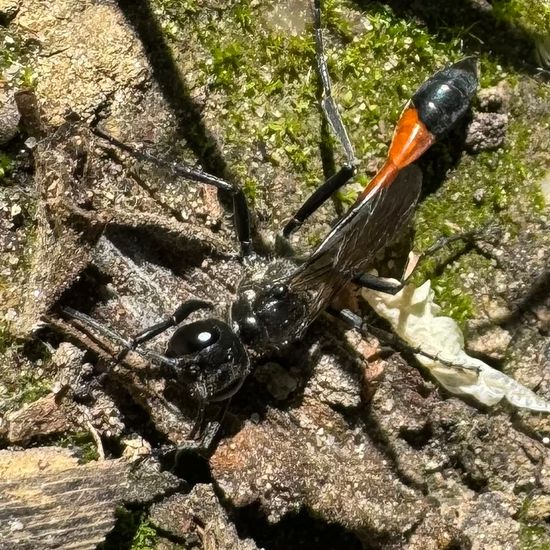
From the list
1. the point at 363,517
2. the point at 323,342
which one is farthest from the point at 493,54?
the point at 363,517

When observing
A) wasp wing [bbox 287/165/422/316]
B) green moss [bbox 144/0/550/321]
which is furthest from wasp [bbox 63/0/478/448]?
green moss [bbox 144/0/550/321]

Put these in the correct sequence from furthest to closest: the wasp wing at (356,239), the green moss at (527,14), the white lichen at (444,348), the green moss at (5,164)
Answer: the green moss at (527,14) → the white lichen at (444,348) → the wasp wing at (356,239) → the green moss at (5,164)

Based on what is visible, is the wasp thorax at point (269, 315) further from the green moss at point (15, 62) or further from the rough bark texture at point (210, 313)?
the green moss at point (15, 62)

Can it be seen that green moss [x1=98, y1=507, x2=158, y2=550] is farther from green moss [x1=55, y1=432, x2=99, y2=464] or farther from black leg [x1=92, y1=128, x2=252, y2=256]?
black leg [x1=92, y1=128, x2=252, y2=256]

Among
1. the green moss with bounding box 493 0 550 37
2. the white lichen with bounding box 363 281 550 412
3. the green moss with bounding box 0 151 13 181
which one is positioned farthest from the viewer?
the green moss with bounding box 493 0 550 37

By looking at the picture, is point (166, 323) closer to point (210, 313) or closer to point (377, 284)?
point (210, 313)

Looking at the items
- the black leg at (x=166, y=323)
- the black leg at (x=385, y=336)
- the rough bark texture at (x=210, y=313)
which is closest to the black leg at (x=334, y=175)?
the rough bark texture at (x=210, y=313)

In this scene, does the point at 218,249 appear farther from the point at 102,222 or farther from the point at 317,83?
the point at 317,83

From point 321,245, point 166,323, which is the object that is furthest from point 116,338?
point 321,245
